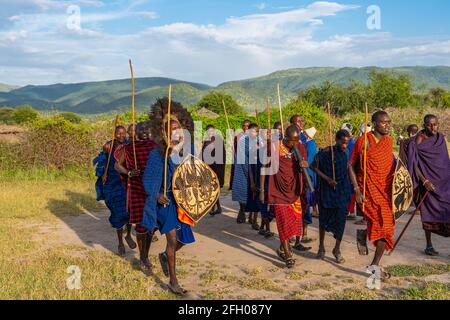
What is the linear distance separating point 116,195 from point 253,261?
2164mm

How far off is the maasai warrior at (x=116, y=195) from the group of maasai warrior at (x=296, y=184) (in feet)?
0.05

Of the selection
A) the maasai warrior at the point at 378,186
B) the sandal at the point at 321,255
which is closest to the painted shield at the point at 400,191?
the maasai warrior at the point at 378,186

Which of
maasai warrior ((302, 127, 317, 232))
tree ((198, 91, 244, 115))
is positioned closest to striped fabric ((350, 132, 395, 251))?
maasai warrior ((302, 127, 317, 232))

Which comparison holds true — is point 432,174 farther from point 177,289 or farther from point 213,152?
point 213,152

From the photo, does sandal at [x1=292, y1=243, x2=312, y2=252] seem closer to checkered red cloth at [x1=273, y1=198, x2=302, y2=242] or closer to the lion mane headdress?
checkered red cloth at [x1=273, y1=198, x2=302, y2=242]

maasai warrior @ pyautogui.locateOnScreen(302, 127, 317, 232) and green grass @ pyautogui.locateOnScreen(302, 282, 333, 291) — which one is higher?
maasai warrior @ pyautogui.locateOnScreen(302, 127, 317, 232)

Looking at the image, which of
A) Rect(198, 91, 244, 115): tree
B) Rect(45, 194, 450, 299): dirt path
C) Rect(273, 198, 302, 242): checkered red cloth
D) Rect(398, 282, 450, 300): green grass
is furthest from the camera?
Rect(198, 91, 244, 115): tree

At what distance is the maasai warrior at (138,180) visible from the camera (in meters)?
6.38

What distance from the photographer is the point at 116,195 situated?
24.2 ft

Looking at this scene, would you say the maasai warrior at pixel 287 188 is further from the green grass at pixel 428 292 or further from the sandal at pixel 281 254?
the green grass at pixel 428 292

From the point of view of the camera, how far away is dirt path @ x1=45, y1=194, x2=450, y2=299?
5.53m

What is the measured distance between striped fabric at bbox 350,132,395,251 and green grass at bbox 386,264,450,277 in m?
0.36

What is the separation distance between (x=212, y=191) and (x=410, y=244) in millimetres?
3547
